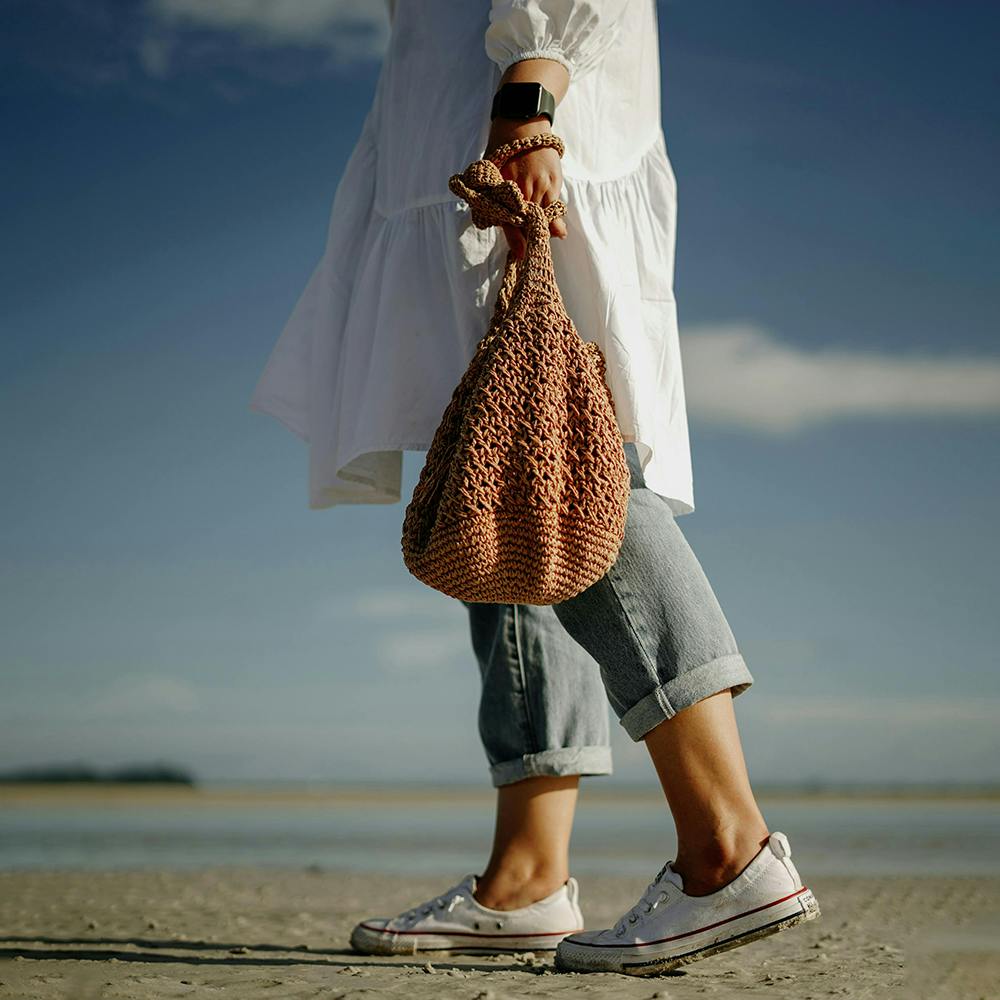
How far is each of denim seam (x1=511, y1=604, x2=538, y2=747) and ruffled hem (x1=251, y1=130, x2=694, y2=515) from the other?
321mm

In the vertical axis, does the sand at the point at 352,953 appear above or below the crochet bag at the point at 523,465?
below

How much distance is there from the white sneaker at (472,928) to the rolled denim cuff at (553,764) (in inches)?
8.8

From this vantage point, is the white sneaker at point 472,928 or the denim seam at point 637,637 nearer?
the denim seam at point 637,637

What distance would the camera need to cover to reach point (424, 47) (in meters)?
1.80

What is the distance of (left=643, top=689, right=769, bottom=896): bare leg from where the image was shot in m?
1.49

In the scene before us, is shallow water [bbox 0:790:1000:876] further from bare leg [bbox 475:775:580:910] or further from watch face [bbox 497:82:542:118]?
watch face [bbox 497:82:542:118]

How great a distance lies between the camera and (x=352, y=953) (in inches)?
77.5

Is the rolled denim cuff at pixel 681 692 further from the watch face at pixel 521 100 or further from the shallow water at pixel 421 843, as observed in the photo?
the shallow water at pixel 421 843

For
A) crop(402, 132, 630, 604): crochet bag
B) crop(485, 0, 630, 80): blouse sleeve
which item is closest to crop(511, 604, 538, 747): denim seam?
crop(402, 132, 630, 604): crochet bag

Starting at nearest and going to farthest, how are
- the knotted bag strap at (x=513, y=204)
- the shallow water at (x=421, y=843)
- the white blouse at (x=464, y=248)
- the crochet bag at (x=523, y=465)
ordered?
the crochet bag at (x=523, y=465) < the knotted bag strap at (x=513, y=204) < the white blouse at (x=464, y=248) < the shallow water at (x=421, y=843)

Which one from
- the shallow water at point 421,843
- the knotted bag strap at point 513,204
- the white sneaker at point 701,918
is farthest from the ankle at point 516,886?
the shallow water at point 421,843

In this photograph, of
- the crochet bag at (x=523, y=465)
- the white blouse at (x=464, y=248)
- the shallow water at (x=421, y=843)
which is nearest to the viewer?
the crochet bag at (x=523, y=465)

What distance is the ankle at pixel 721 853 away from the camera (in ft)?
4.89

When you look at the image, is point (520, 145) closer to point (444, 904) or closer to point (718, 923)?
point (718, 923)
